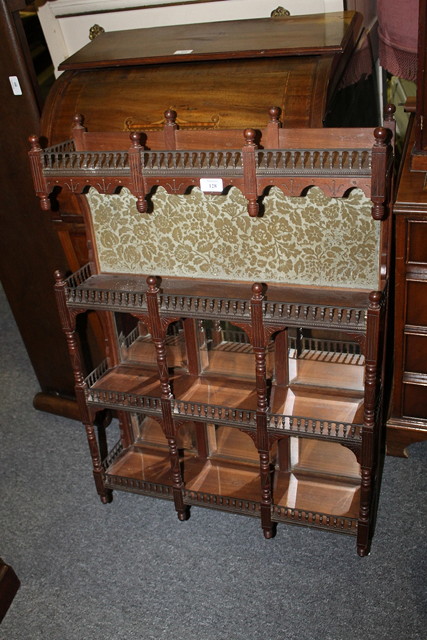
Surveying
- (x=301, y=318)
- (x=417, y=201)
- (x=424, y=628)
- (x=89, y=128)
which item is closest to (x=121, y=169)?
(x=89, y=128)

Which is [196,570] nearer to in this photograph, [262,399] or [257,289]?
[262,399]

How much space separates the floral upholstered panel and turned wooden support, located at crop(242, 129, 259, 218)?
0.29 metres

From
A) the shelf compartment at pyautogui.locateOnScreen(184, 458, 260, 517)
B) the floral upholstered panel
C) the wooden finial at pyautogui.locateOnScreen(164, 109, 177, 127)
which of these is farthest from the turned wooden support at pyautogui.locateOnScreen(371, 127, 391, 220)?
the shelf compartment at pyautogui.locateOnScreen(184, 458, 260, 517)

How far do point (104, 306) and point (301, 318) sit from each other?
967 mm

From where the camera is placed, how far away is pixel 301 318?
9.86 ft

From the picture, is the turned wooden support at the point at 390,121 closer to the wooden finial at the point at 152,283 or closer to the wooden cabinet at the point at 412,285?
the wooden cabinet at the point at 412,285

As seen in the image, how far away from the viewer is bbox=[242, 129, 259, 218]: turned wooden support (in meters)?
2.79

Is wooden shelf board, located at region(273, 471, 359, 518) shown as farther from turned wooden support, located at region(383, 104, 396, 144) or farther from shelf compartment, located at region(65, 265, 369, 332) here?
turned wooden support, located at region(383, 104, 396, 144)

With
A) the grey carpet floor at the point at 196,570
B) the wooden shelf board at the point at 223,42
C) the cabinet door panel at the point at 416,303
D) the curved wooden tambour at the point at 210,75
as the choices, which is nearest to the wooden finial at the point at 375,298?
the cabinet door panel at the point at 416,303

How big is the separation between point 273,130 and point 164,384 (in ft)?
4.28

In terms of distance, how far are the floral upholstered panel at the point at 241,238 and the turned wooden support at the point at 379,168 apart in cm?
32

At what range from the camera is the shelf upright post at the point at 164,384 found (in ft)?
10.5

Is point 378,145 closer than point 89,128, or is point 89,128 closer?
point 378,145

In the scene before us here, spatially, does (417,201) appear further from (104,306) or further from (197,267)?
(104,306)
